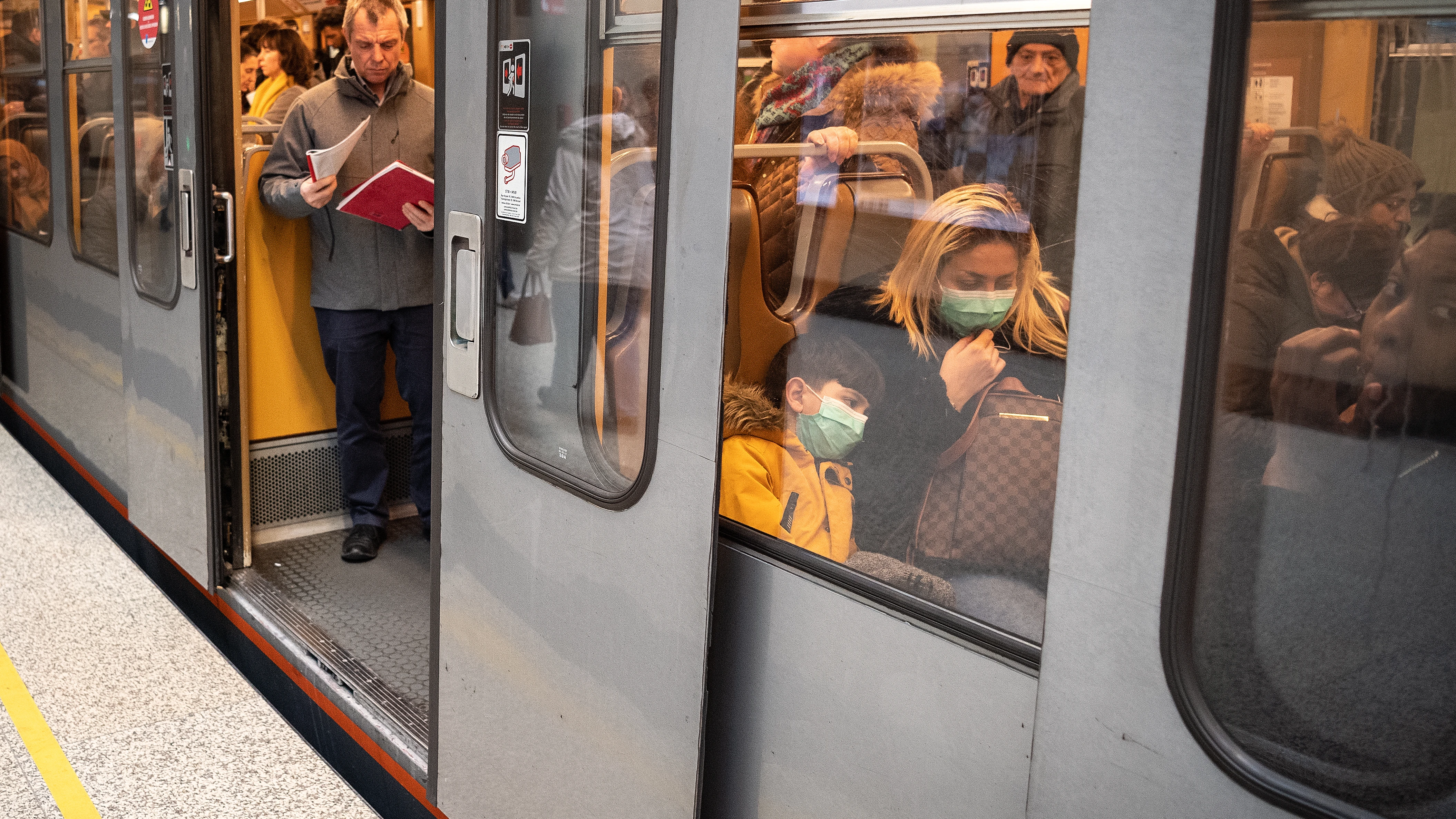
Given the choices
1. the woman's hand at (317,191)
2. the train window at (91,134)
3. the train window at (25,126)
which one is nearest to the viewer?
the woman's hand at (317,191)

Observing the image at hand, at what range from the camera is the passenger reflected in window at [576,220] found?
1702 mm

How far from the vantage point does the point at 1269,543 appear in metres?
1.02

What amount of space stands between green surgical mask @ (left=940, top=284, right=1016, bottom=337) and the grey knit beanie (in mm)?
513

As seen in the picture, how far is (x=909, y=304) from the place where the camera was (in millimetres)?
1547

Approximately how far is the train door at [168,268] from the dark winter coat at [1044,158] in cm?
271

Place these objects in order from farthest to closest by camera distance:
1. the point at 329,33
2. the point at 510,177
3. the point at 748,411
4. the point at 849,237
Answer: the point at 329,33 < the point at 510,177 < the point at 748,411 < the point at 849,237

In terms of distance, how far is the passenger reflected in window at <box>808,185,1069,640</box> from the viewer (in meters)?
1.41

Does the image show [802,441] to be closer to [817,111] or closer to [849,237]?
[849,237]

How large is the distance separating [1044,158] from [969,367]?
0.90 ft

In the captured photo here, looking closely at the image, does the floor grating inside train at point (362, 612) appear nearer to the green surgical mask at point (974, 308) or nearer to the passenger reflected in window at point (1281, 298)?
the green surgical mask at point (974, 308)

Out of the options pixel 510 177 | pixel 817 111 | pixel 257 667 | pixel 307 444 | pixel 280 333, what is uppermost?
pixel 817 111

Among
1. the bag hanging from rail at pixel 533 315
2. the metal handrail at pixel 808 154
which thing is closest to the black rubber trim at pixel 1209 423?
the metal handrail at pixel 808 154

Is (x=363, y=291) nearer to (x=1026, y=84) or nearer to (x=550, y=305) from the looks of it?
(x=550, y=305)

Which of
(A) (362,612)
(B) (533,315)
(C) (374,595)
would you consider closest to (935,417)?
(B) (533,315)
